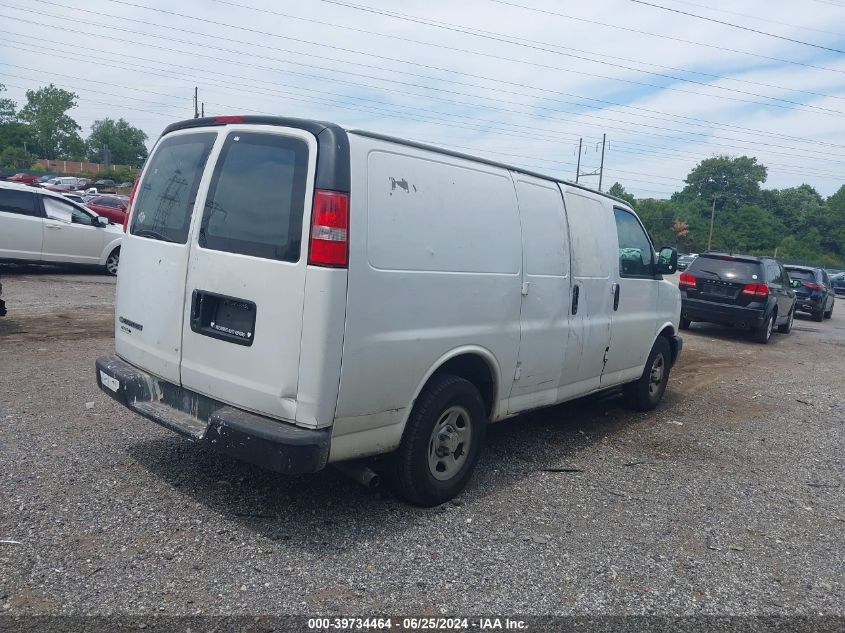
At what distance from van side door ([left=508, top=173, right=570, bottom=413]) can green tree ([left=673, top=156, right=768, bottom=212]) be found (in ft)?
337

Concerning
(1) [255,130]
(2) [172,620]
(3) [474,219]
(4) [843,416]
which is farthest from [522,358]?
(4) [843,416]

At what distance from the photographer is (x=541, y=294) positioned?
16.0 feet

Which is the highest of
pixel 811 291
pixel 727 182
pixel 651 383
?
pixel 727 182

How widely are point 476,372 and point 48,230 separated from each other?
Result: 470 inches

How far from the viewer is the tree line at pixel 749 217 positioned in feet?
278

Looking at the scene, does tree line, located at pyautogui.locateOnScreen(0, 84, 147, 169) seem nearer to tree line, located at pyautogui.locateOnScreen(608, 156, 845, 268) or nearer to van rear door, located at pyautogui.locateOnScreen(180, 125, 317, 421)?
tree line, located at pyautogui.locateOnScreen(608, 156, 845, 268)

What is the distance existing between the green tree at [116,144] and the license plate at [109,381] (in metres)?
120

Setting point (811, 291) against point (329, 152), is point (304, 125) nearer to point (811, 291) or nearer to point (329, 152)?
point (329, 152)

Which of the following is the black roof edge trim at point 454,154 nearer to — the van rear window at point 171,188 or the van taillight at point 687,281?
the van rear window at point 171,188

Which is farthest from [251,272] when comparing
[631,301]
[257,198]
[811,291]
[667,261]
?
[811,291]

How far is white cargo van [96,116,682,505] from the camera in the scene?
3420mm

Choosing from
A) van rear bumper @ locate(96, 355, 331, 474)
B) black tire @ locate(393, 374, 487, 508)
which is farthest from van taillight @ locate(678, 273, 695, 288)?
van rear bumper @ locate(96, 355, 331, 474)

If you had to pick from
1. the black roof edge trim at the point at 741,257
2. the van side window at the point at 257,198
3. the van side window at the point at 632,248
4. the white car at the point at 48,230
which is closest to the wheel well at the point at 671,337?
the van side window at the point at 632,248

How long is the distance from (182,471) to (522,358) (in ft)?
7.77
